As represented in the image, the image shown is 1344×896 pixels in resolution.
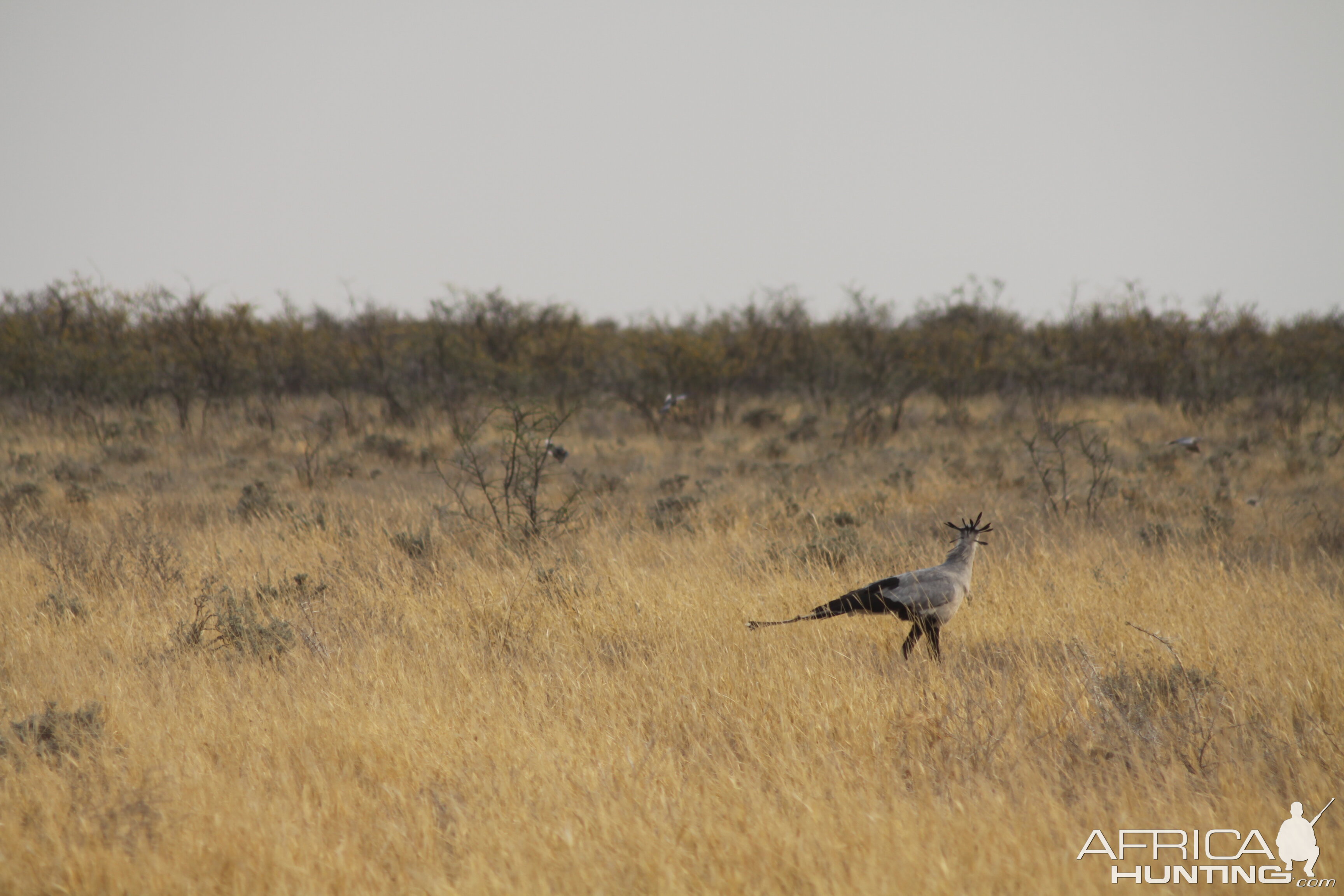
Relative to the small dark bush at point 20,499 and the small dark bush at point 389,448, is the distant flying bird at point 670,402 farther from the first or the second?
the small dark bush at point 20,499

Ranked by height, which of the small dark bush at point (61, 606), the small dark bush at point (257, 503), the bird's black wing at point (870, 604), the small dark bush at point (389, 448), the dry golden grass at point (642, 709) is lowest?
the dry golden grass at point (642, 709)

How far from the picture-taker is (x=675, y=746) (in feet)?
9.77

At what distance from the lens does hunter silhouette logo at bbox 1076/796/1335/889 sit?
2105mm

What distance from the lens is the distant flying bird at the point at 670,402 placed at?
47.8 ft

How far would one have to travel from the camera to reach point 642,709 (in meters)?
3.24

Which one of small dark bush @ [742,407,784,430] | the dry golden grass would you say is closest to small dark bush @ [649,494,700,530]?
the dry golden grass

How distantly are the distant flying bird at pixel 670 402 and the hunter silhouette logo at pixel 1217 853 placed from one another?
1201 cm

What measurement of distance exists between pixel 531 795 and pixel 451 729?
24.0 inches

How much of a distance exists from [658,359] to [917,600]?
50.2 feet

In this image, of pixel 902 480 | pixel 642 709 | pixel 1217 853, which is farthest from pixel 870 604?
pixel 902 480

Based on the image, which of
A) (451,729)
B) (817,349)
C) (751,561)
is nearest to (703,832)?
(451,729)

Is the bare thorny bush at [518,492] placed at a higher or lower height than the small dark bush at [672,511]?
higher

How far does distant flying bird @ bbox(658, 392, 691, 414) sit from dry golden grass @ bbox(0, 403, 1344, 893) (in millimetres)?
7792

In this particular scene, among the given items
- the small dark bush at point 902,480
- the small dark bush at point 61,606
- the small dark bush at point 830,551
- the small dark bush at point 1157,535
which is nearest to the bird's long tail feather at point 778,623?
the small dark bush at point 830,551
